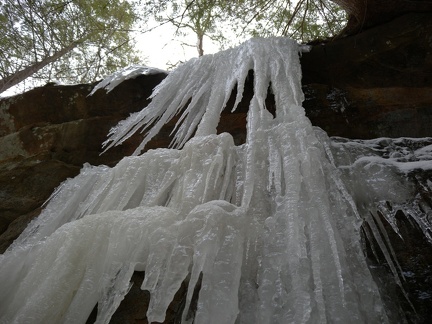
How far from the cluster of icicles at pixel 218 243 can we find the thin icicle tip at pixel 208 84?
0.50 metres

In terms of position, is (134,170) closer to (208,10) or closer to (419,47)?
(419,47)

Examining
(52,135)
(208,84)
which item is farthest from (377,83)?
(52,135)

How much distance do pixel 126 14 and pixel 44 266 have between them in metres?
5.46

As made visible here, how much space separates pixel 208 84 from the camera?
4.10m

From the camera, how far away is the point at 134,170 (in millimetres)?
3199

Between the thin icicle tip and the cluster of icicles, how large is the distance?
50 centimetres

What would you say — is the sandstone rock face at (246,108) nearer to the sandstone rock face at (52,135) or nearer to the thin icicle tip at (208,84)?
the sandstone rock face at (52,135)

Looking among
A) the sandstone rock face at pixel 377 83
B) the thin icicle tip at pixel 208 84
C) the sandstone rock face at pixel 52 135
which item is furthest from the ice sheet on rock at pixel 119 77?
the sandstone rock face at pixel 377 83

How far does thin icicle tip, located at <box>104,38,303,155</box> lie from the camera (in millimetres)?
3695

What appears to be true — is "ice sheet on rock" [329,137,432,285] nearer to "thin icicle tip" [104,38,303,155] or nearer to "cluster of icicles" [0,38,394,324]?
"cluster of icicles" [0,38,394,324]

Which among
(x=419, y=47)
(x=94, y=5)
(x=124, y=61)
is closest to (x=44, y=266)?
(x=419, y=47)

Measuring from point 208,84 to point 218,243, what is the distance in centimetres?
245

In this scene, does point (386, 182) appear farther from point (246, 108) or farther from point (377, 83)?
point (246, 108)

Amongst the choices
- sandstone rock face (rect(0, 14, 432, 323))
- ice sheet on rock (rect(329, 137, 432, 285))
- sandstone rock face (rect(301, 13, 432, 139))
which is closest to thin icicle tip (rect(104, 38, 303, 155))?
sandstone rock face (rect(0, 14, 432, 323))
